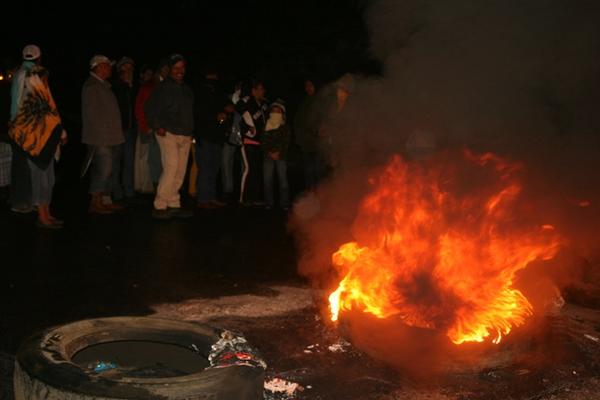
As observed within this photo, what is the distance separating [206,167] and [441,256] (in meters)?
6.38

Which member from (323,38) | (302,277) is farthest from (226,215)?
(323,38)

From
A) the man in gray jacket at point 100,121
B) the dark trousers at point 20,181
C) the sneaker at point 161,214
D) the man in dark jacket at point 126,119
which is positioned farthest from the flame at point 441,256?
the man in dark jacket at point 126,119

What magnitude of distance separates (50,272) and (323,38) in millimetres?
18207

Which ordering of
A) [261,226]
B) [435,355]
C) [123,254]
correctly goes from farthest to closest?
[261,226] → [123,254] → [435,355]

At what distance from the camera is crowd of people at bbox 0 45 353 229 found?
7941mm

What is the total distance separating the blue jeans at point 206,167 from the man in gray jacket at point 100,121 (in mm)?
1589

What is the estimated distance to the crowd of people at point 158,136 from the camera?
7941mm

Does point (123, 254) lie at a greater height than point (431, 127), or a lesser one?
lesser

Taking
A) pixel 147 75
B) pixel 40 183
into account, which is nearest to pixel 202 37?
pixel 147 75

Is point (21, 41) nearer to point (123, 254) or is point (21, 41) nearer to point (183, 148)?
point (183, 148)

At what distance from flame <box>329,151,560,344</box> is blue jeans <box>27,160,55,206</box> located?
169 inches

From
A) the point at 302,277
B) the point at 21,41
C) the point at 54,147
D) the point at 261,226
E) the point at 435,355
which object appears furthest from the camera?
the point at 21,41

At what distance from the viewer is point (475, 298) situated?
468 cm

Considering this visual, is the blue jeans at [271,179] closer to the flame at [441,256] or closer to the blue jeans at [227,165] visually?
the blue jeans at [227,165]
